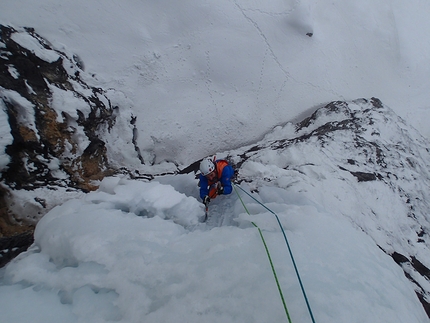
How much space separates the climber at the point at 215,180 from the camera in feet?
12.0

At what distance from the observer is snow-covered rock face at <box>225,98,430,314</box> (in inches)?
140

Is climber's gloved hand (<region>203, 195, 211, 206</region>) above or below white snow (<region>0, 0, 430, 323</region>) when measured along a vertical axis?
below

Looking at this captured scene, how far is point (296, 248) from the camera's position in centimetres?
238

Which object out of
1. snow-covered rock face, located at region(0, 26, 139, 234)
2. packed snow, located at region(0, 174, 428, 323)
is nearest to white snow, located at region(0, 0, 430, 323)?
packed snow, located at region(0, 174, 428, 323)

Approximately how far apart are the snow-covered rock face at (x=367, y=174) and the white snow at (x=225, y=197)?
6 centimetres

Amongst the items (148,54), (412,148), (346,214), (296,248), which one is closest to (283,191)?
(346,214)

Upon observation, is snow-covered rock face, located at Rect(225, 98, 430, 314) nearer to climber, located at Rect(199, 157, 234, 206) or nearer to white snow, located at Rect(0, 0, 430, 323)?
white snow, located at Rect(0, 0, 430, 323)

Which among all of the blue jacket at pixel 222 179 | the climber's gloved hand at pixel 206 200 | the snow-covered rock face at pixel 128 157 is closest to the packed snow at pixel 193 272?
the climber's gloved hand at pixel 206 200

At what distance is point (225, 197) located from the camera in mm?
3826

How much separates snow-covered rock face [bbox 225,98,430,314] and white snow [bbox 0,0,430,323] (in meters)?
0.06

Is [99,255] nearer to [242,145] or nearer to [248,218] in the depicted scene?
[248,218]

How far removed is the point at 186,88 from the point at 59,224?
475 cm

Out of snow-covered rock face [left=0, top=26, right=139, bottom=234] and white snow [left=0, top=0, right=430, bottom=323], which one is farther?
snow-covered rock face [left=0, top=26, right=139, bottom=234]

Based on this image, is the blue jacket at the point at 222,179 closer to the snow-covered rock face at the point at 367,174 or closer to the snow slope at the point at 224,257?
the snow slope at the point at 224,257
